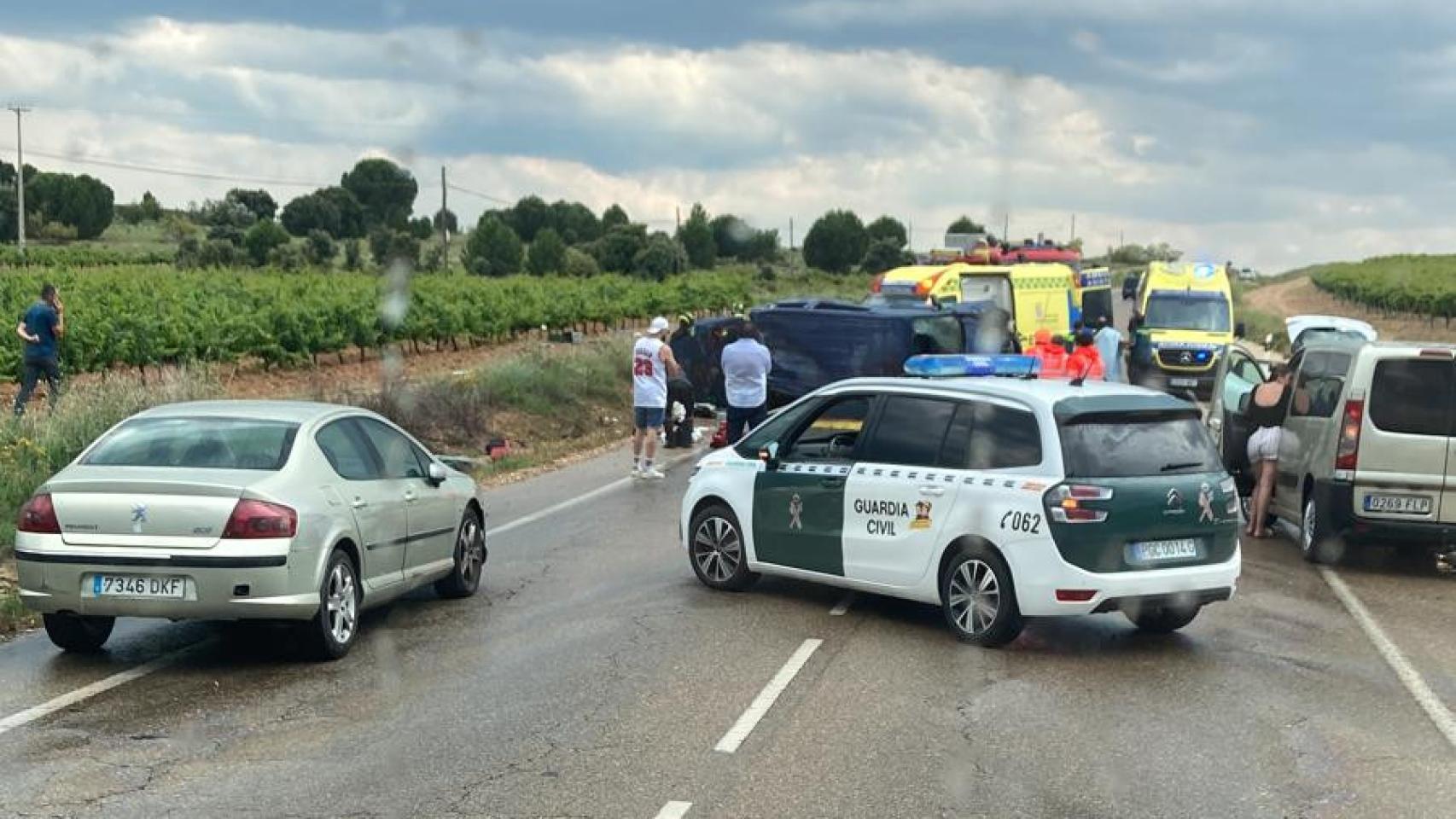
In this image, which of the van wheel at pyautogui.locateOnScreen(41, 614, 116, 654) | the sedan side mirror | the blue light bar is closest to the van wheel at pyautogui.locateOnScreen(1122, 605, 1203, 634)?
the blue light bar

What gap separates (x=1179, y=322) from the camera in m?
33.1

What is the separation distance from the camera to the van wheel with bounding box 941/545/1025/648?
9414 mm

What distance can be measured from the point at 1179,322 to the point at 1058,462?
25.0 meters

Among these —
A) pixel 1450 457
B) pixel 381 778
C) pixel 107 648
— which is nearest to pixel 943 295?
pixel 1450 457

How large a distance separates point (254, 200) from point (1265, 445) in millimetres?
99471

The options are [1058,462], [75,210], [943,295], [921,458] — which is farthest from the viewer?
[75,210]

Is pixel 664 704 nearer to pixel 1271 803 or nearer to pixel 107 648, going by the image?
pixel 1271 803

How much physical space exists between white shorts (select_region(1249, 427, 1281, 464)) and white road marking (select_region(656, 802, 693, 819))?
32.2ft

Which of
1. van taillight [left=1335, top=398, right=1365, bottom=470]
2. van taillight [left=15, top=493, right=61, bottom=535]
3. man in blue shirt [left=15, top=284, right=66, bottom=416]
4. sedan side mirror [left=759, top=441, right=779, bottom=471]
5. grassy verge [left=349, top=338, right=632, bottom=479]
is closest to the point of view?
van taillight [left=15, top=493, right=61, bottom=535]

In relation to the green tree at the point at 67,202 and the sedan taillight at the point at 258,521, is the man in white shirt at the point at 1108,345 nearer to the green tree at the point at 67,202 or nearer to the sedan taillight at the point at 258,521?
the sedan taillight at the point at 258,521

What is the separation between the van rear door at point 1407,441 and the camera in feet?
41.7

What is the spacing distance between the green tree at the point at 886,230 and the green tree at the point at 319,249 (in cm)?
3592

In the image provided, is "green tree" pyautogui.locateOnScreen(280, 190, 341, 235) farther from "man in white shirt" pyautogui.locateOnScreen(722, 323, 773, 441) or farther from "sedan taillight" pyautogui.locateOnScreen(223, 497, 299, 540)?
"sedan taillight" pyautogui.locateOnScreen(223, 497, 299, 540)

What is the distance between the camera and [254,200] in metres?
106
